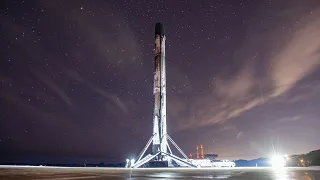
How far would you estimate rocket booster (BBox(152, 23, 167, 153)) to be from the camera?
1844 inches

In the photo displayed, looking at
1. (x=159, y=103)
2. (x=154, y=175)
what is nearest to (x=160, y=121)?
(x=159, y=103)

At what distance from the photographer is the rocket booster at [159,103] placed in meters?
46.8

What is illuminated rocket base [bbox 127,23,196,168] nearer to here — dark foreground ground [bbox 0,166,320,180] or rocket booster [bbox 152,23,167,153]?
rocket booster [bbox 152,23,167,153]

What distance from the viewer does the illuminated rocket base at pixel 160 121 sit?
44.4m

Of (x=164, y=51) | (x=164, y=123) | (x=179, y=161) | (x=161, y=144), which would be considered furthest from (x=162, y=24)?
(x=179, y=161)

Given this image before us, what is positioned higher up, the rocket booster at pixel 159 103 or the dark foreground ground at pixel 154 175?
the rocket booster at pixel 159 103

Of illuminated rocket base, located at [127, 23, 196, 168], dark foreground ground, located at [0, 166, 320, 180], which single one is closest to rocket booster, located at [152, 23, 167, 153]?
illuminated rocket base, located at [127, 23, 196, 168]

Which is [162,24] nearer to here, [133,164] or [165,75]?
[165,75]

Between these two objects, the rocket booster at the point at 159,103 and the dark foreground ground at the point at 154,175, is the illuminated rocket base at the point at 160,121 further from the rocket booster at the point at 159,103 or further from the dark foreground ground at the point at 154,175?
the dark foreground ground at the point at 154,175

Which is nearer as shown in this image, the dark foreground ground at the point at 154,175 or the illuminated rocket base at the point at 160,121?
the dark foreground ground at the point at 154,175

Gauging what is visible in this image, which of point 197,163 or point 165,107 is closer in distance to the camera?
point 197,163

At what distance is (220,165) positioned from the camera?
158ft

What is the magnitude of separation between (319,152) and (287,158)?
68898 mm

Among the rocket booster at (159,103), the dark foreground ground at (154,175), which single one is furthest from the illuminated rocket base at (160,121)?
the dark foreground ground at (154,175)
